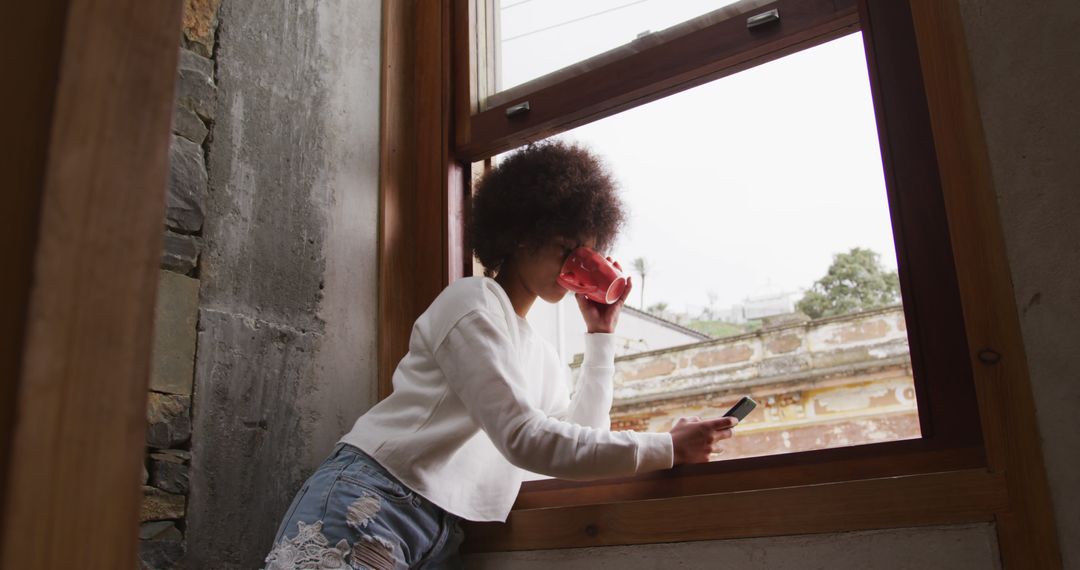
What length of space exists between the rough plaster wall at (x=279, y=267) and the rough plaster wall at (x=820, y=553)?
0.58m

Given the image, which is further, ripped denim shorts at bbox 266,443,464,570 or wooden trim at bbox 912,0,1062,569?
ripped denim shorts at bbox 266,443,464,570

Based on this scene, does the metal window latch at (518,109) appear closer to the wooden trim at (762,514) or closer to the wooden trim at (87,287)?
the wooden trim at (762,514)

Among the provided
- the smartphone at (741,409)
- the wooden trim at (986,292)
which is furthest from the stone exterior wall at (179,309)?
the wooden trim at (986,292)

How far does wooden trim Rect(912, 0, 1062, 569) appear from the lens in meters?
1.11

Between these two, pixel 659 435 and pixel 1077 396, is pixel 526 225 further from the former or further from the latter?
pixel 1077 396

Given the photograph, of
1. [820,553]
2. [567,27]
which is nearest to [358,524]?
[820,553]

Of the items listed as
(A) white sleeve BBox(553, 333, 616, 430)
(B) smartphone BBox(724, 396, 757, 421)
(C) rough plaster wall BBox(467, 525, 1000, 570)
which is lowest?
(C) rough plaster wall BBox(467, 525, 1000, 570)

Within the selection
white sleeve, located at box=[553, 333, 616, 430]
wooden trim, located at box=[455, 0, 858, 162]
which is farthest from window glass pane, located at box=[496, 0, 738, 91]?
white sleeve, located at box=[553, 333, 616, 430]

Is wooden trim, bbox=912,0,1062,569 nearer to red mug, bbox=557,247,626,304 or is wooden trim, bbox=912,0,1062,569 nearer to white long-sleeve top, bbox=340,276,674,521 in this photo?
white long-sleeve top, bbox=340,276,674,521

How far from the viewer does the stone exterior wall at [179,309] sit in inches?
55.2

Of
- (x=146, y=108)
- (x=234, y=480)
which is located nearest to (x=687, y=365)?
(x=234, y=480)

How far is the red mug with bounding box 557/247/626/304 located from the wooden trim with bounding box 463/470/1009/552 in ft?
1.37

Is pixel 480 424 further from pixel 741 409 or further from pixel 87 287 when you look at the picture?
pixel 87 287

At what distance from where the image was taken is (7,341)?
0.35 m
